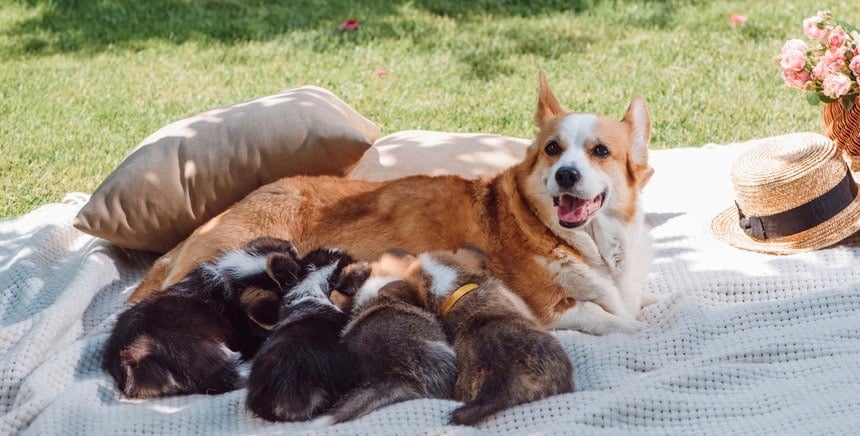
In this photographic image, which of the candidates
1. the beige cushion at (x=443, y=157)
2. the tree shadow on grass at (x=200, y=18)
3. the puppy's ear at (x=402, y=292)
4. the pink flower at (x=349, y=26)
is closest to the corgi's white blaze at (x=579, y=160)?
the puppy's ear at (x=402, y=292)

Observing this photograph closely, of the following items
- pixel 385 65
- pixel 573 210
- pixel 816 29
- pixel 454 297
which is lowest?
pixel 385 65

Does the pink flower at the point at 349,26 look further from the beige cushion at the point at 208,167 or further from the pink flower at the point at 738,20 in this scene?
the beige cushion at the point at 208,167

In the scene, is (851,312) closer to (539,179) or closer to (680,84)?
(539,179)

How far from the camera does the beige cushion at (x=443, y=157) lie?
523 cm

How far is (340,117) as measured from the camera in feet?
16.0

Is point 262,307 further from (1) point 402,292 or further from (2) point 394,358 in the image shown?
(2) point 394,358

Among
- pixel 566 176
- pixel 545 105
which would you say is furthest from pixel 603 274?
pixel 545 105

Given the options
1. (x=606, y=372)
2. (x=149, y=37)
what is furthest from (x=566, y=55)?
(x=606, y=372)

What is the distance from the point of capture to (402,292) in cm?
370

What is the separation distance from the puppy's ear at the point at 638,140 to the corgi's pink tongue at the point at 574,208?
33 cm

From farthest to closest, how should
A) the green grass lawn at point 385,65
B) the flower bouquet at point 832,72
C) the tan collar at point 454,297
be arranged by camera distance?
the green grass lawn at point 385,65 → the flower bouquet at point 832,72 → the tan collar at point 454,297

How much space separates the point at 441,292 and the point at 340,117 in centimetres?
149

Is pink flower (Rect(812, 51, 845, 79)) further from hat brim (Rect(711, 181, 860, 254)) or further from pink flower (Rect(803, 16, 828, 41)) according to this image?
hat brim (Rect(711, 181, 860, 254))

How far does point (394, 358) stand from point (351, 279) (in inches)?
20.3
